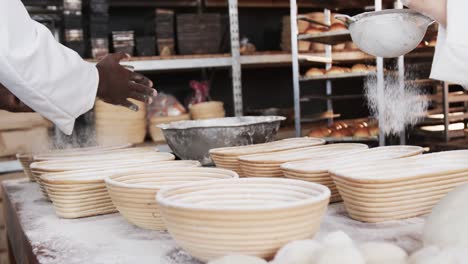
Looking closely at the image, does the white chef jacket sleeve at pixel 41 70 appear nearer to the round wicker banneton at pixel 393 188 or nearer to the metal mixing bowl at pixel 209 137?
the metal mixing bowl at pixel 209 137

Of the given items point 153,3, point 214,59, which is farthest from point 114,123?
point 153,3

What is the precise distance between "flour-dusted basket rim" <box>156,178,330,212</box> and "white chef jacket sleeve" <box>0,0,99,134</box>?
1.99 feet

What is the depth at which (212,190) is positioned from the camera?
89cm

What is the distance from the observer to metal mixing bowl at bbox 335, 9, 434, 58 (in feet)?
3.74

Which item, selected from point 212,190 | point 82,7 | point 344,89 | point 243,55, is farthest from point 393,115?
point 212,190

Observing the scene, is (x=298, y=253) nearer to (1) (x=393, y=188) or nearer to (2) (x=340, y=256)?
(2) (x=340, y=256)

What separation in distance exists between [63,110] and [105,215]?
0.42 m

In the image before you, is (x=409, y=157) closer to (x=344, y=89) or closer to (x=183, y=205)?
(x=183, y=205)

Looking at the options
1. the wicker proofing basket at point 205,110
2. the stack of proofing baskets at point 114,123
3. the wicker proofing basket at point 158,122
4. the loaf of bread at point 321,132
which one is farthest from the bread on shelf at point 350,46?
the stack of proofing baskets at point 114,123

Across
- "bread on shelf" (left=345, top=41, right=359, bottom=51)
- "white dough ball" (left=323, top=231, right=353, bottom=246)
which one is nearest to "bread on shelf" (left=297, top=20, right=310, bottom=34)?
"bread on shelf" (left=345, top=41, right=359, bottom=51)

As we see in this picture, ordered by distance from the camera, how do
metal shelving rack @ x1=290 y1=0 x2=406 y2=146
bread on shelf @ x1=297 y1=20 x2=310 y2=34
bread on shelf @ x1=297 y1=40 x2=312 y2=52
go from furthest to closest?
1. bread on shelf @ x1=297 y1=40 x2=312 y2=52
2. bread on shelf @ x1=297 y1=20 x2=310 y2=34
3. metal shelving rack @ x1=290 y1=0 x2=406 y2=146

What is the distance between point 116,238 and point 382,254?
513mm

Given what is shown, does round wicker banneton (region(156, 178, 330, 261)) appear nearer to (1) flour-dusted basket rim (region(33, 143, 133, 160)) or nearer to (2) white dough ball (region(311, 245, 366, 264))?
(2) white dough ball (region(311, 245, 366, 264))

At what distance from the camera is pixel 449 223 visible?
758 mm
